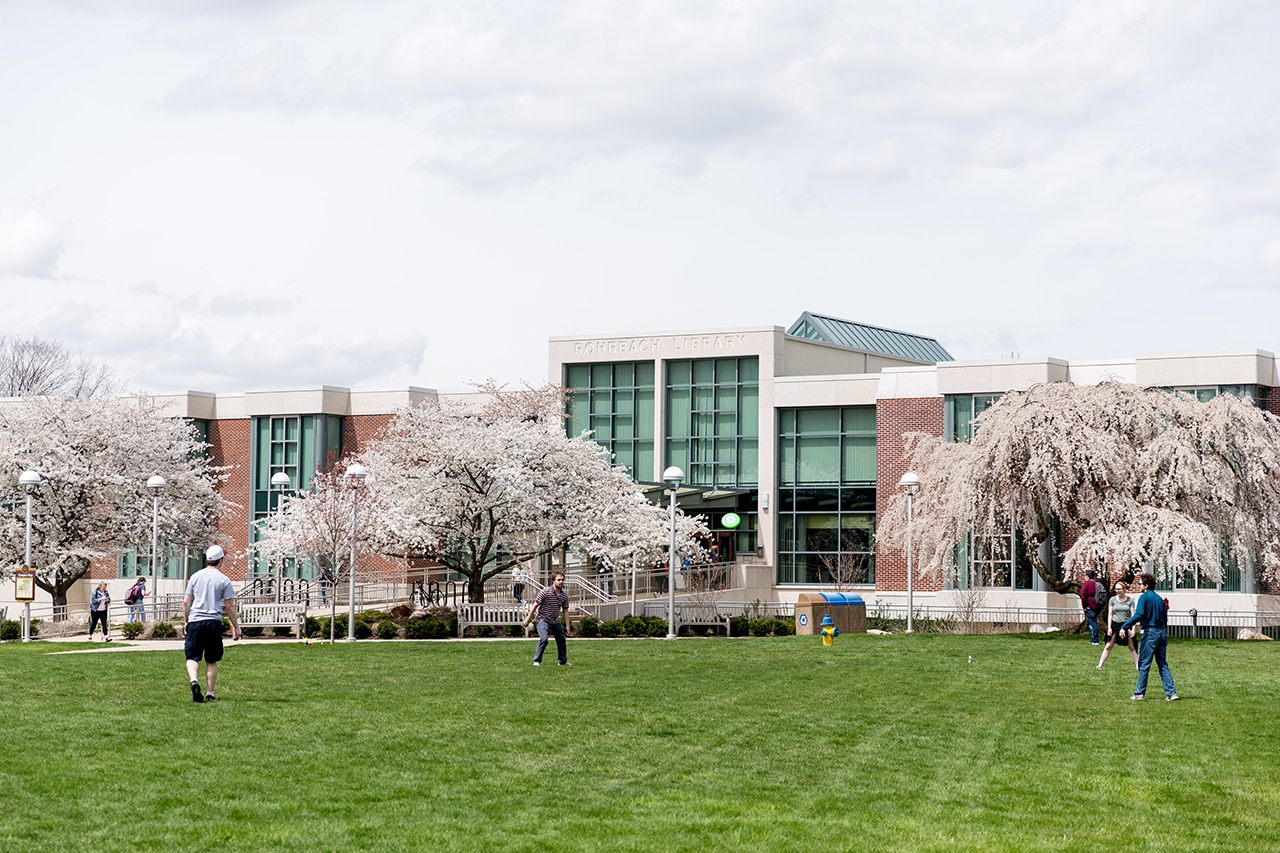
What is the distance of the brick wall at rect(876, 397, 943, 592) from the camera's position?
158ft

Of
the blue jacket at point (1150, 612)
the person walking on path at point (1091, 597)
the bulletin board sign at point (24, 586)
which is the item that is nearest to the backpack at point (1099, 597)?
the person walking on path at point (1091, 597)

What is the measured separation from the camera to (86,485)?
1843 inches

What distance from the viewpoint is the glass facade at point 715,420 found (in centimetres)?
5256

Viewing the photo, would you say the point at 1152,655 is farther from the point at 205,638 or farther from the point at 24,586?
the point at 24,586

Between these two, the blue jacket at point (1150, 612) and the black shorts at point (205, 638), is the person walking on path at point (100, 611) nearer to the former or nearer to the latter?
the black shorts at point (205, 638)

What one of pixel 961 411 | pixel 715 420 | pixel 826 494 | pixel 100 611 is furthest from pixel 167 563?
pixel 961 411

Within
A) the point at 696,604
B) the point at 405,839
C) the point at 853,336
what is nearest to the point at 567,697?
the point at 405,839

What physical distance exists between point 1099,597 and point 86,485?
31.3 m

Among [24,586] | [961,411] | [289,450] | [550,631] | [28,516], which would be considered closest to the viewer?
[550,631]

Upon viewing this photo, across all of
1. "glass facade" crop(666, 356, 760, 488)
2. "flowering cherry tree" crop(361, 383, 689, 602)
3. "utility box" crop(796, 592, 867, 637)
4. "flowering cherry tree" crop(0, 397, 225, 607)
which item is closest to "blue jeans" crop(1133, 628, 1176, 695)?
"utility box" crop(796, 592, 867, 637)

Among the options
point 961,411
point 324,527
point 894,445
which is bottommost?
point 324,527

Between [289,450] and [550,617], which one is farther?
[289,450]

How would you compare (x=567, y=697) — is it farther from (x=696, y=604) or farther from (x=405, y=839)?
(x=696, y=604)

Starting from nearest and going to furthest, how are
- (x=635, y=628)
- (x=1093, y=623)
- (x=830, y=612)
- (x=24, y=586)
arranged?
(x=1093, y=623) → (x=24, y=586) → (x=830, y=612) → (x=635, y=628)
